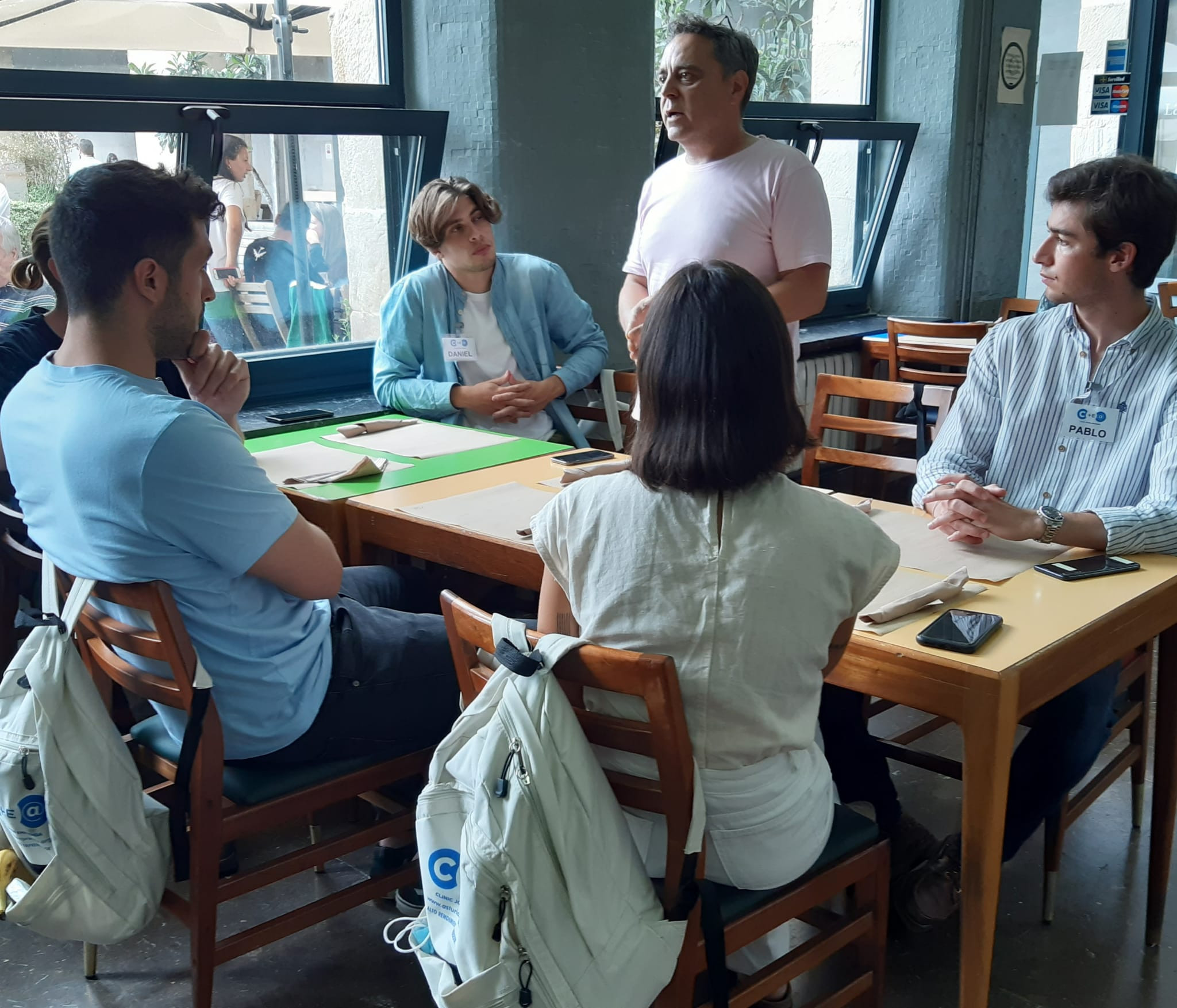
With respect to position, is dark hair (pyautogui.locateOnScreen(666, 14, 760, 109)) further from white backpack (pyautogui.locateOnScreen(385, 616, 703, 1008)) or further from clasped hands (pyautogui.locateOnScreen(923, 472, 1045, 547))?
white backpack (pyautogui.locateOnScreen(385, 616, 703, 1008))

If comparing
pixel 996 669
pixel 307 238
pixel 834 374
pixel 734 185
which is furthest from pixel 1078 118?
pixel 996 669

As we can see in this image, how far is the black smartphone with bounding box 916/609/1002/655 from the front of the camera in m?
1.46

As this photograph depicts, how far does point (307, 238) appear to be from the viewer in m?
3.68

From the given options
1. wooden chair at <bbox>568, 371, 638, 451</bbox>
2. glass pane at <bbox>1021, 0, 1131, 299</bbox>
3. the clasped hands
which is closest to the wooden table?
the clasped hands

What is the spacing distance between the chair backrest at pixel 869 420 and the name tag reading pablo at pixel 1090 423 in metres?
0.48

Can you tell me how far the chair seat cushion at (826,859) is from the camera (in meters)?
1.41

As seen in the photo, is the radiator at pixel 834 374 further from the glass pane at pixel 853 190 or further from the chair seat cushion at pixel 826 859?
the chair seat cushion at pixel 826 859

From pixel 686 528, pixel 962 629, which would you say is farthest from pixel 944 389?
pixel 686 528

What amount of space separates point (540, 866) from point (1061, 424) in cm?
134

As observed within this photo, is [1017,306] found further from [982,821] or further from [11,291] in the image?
[982,821]

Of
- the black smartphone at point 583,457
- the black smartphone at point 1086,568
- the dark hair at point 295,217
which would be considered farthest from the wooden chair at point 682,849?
the dark hair at point 295,217

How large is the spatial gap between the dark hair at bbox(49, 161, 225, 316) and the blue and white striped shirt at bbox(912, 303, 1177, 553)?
1.36m

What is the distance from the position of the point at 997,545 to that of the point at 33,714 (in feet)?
4.81

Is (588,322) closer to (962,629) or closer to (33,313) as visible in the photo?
(33,313)
